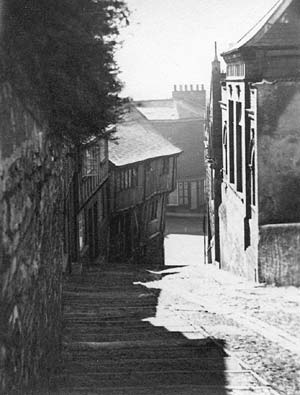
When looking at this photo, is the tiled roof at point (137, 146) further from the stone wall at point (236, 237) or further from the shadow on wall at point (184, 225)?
the stone wall at point (236, 237)

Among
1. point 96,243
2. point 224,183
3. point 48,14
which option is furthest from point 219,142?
point 48,14

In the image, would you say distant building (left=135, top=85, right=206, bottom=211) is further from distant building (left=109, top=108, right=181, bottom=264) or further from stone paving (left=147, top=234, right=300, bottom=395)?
stone paving (left=147, top=234, right=300, bottom=395)

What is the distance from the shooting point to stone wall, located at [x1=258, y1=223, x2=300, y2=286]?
16.3 meters

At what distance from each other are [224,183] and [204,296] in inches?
360

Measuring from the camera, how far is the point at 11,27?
13.5ft

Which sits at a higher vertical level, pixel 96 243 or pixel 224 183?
pixel 224 183

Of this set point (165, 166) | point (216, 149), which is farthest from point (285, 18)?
point (165, 166)

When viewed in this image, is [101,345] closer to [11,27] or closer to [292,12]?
[11,27]

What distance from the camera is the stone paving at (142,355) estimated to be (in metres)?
6.09

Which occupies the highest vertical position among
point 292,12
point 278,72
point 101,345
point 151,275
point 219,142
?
point 292,12

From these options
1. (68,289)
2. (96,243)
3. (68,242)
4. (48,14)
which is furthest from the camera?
(96,243)

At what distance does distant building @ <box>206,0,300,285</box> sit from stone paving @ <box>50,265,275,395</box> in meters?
4.65

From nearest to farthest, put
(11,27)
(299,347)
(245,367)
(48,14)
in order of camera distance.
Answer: (11,27) < (48,14) < (245,367) < (299,347)

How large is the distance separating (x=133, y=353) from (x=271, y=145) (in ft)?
32.9
